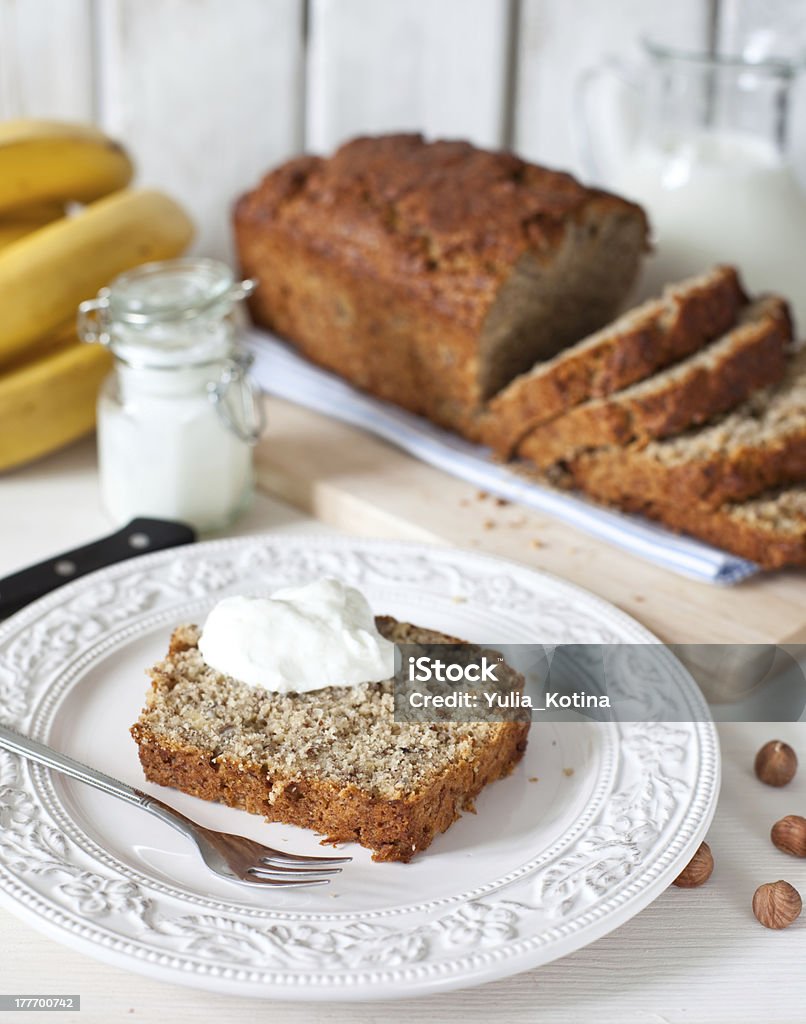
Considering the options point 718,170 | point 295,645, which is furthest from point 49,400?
point 718,170

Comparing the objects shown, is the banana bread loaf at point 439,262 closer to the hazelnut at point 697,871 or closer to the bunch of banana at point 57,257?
the bunch of banana at point 57,257

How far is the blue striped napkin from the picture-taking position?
2047 millimetres

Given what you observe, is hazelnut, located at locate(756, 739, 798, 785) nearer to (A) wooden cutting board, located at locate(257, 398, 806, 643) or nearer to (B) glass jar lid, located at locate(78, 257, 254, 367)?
(A) wooden cutting board, located at locate(257, 398, 806, 643)

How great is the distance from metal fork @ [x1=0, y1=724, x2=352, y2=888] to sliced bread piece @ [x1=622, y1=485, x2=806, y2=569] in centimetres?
97

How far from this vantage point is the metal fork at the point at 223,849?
1368 millimetres

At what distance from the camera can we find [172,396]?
216 centimetres

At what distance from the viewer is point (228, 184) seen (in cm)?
345

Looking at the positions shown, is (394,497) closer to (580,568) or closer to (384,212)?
(580,568)

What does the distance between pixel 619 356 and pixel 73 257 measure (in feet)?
3.57

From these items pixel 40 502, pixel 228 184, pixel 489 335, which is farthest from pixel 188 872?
pixel 228 184

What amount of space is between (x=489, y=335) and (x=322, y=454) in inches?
16.4

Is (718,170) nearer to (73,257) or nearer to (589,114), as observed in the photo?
(589,114)

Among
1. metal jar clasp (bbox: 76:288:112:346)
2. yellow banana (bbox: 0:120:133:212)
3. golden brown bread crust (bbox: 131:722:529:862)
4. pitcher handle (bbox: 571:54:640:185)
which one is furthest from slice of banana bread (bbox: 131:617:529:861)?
pitcher handle (bbox: 571:54:640:185)

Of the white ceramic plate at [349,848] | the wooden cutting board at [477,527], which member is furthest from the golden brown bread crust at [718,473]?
the white ceramic plate at [349,848]
